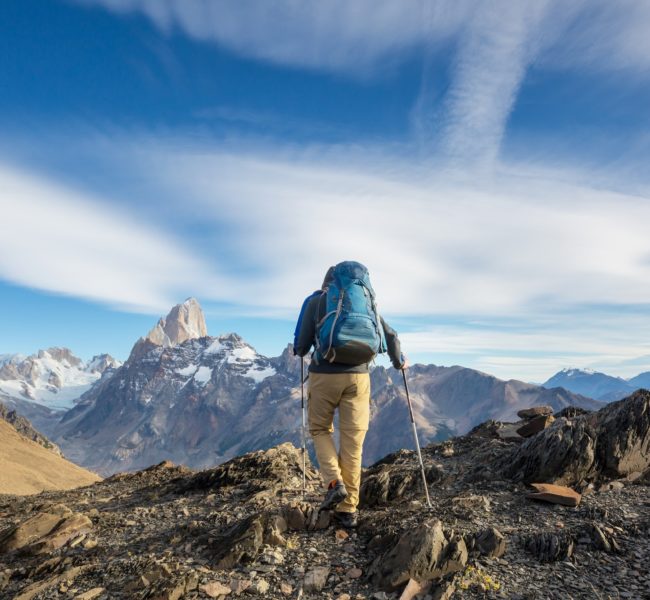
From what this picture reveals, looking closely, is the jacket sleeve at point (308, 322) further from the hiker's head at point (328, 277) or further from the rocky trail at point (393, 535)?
the rocky trail at point (393, 535)

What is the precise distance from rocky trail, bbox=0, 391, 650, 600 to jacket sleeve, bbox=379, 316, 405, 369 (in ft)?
9.83

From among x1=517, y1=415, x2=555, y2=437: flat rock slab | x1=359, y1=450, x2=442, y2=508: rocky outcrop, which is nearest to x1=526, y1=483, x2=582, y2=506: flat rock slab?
x1=359, y1=450, x2=442, y2=508: rocky outcrop

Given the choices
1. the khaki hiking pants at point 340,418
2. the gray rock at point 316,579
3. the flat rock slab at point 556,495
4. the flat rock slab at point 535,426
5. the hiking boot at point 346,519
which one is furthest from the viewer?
the flat rock slab at point 535,426

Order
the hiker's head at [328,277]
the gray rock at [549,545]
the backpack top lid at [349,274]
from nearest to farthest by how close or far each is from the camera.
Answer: the gray rock at [549,545] → the backpack top lid at [349,274] → the hiker's head at [328,277]

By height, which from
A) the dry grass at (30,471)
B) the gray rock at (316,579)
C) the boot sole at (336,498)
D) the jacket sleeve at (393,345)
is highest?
the jacket sleeve at (393,345)

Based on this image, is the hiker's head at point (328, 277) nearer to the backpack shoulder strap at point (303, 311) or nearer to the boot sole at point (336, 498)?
the backpack shoulder strap at point (303, 311)

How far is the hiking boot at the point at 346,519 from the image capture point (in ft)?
27.9

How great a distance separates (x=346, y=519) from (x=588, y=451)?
6309mm

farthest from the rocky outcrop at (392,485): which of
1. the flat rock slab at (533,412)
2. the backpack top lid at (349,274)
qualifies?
the flat rock slab at (533,412)

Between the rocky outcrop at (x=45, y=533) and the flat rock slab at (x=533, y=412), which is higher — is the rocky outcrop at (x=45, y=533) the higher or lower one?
the lower one

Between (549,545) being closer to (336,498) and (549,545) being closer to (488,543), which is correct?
(488,543)

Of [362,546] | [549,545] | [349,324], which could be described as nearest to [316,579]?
[362,546]

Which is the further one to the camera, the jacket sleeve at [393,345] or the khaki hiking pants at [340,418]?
the jacket sleeve at [393,345]

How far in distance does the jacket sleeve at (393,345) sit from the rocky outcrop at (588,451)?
Result: 4182 millimetres
